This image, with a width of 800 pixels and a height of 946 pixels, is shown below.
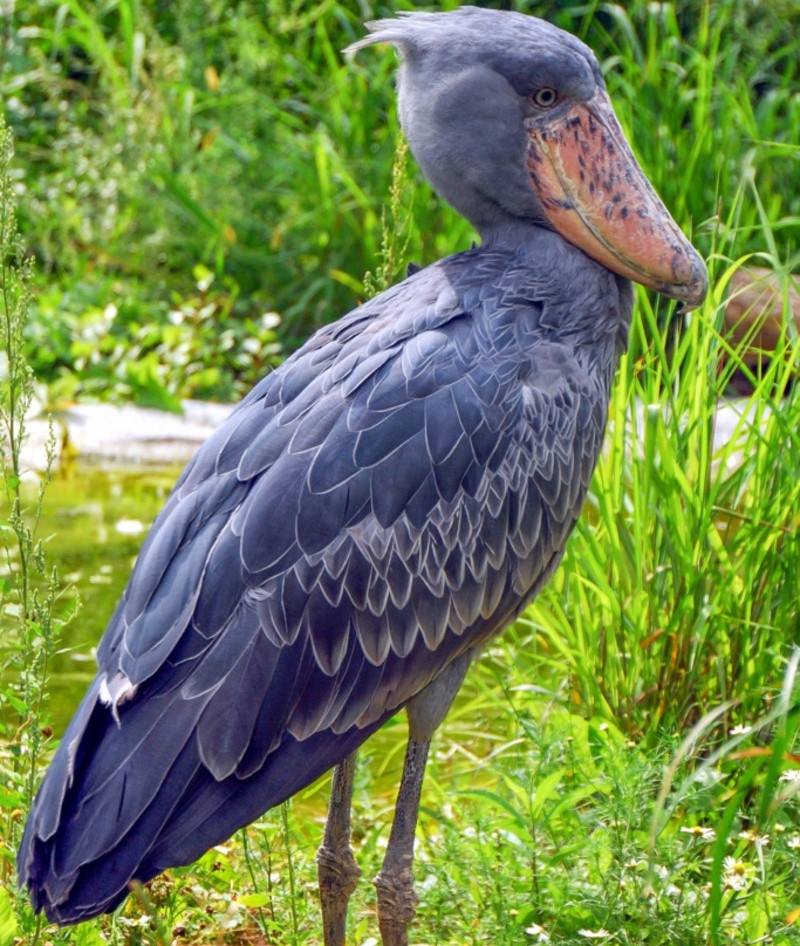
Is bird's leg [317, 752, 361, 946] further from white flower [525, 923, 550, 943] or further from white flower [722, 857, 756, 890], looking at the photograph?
white flower [722, 857, 756, 890]

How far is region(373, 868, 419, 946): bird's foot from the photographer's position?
8.29 ft

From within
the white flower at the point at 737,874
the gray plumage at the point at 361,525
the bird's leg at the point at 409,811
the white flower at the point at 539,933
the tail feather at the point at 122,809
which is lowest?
the white flower at the point at 539,933

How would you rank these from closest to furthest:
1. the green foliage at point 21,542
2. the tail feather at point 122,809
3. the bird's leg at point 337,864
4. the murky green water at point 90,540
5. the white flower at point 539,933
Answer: the tail feather at point 122,809 < the green foliage at point 21,542 < the white flower at point 539,933 < the bird's leg at point 337,864 < the murky green water at point 90,540

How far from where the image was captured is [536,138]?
2.75 metres

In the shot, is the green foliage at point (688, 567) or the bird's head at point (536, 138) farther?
the green foliage at point (688, 567)

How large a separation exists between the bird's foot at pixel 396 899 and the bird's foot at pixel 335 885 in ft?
0.25

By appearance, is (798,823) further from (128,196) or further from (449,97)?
(128,196)

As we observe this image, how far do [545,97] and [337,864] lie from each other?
1.37 metres

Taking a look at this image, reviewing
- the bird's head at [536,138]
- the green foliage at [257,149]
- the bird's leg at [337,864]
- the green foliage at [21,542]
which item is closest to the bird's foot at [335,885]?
the bird's leg at [337,864]

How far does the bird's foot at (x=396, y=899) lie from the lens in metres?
2.53

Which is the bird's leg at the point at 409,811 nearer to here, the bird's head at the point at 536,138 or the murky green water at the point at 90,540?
the bird's head at the point at 536,138

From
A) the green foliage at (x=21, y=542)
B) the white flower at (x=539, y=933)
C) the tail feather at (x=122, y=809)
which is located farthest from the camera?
the white flower at (x=539, y=933)

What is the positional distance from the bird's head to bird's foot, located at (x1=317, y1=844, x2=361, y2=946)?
3.68 ft

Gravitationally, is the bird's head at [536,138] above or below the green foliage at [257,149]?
above
